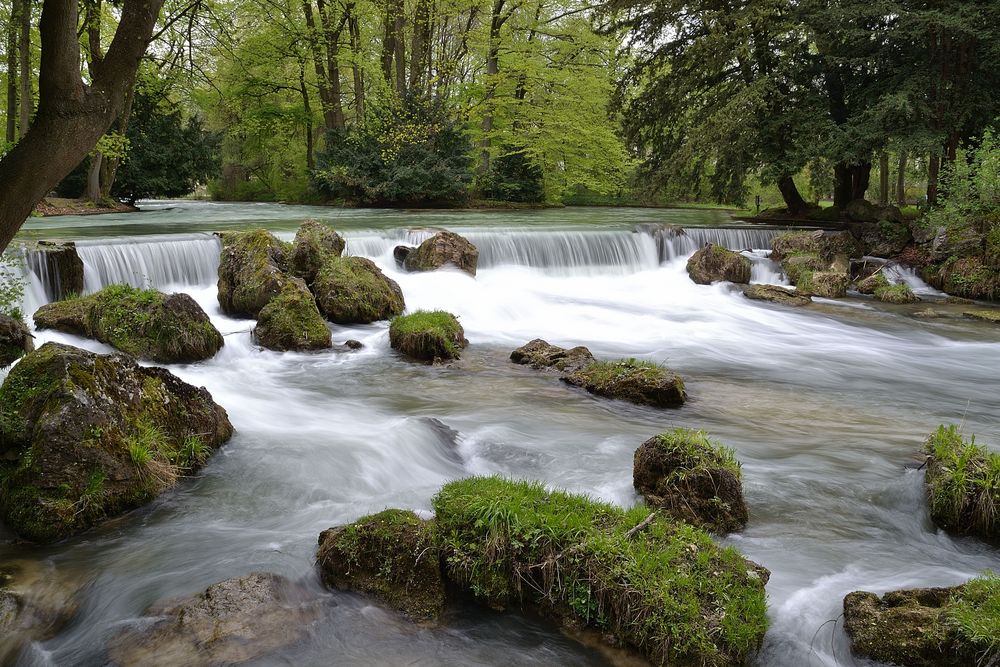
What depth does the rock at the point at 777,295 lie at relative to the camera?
14719 millimetres

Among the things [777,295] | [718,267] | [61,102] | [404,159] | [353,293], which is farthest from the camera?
[404,159]

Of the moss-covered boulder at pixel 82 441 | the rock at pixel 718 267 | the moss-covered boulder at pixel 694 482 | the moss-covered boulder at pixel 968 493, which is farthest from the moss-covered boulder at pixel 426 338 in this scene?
the rock at pixel 718 267

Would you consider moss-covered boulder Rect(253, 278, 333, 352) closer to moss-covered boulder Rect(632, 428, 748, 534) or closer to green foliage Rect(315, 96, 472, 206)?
moss-covered boulder Rect(632, 428, 748, 534)

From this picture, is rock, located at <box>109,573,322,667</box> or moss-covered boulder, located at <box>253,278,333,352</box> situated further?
moss-covered boulder, located at <box>253,278,333,352</box>

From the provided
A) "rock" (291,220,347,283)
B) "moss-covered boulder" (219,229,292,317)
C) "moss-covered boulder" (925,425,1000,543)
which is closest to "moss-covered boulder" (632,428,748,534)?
"moss-covered boulder" (925,425,1000,543)

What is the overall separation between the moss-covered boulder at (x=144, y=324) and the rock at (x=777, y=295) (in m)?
11.1

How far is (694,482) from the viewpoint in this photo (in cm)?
490

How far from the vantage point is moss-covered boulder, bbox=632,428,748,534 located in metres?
4.83

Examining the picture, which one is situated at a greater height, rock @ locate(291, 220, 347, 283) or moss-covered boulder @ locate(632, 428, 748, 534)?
rock @ locate(291, 220, 347, 283)

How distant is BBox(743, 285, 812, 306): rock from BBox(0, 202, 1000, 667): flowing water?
→ 327 millimetres

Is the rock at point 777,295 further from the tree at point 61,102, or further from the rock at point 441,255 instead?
the tree at point 61,102

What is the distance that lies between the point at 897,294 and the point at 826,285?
56.6 inches

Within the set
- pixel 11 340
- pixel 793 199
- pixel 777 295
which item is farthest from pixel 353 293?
pixel 793 199

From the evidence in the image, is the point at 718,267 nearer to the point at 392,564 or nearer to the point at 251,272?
the point at 251,272
